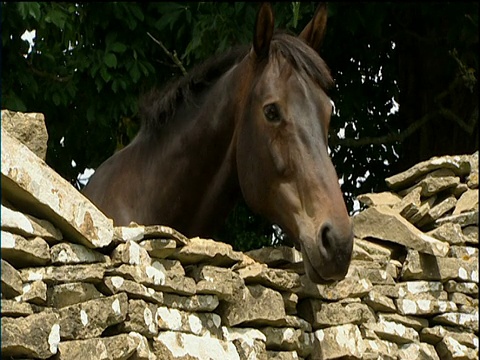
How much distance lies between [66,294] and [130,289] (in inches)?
8.5

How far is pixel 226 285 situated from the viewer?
336 cm

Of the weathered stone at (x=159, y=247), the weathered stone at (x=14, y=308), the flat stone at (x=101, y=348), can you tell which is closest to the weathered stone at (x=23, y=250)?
the weathered stone at (x=14, y=308)

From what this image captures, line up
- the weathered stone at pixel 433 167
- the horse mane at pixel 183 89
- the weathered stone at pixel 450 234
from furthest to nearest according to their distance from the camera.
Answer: the horse mane at pixel 183 89
the weathered stone at pixel 433 167
the weathered stone at pixel 450 234

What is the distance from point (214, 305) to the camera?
334 cm

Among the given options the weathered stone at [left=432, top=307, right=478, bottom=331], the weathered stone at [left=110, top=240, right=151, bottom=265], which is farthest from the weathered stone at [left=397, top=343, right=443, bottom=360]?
the weathered stone at [left=110, top=240, right=151, bottom=265]

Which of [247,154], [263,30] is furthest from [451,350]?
[263,30]

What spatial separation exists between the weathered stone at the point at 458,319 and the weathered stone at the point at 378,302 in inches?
10.3

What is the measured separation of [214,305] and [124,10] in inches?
127

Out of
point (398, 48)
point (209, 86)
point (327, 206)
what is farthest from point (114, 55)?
point (327, 206)

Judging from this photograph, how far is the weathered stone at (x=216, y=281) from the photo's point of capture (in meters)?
3.30

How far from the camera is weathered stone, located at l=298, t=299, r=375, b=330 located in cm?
377

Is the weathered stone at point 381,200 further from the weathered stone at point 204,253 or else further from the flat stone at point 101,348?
the flat stone at point 101,348

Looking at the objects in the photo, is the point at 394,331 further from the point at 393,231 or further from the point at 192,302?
the point at 192,302

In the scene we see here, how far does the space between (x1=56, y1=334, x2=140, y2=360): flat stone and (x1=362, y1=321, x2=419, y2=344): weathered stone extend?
1277 mm
